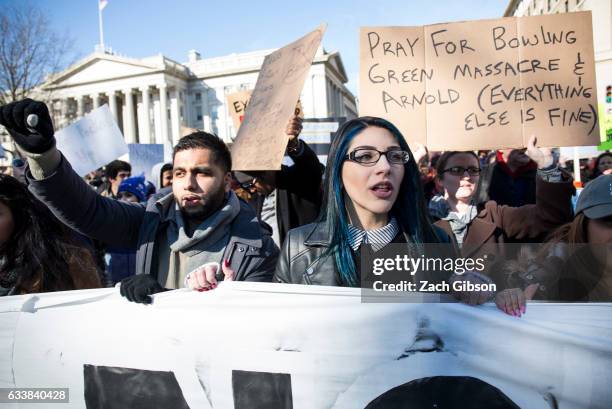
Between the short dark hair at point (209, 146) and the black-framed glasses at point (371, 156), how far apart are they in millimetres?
781

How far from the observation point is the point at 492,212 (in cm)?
269

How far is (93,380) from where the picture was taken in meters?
1.66

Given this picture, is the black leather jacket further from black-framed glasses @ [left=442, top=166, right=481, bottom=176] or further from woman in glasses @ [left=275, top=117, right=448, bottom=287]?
black-framed glasses @ [left=442, top=166, right=481, bottom=176]

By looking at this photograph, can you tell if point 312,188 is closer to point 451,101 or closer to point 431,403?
point 451,101

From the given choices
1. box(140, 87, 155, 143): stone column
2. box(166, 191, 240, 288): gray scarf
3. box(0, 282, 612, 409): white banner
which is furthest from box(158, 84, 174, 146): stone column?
box(0, 282, 612, 409): white banner

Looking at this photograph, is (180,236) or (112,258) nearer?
(180,236)

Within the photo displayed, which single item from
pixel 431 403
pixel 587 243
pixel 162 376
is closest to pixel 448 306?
pixel 431 403

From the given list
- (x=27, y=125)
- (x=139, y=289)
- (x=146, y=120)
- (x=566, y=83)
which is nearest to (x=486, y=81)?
(x=566, y=83)

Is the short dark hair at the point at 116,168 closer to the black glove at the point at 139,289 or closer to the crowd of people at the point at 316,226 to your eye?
the crowd of people at the point at 316,226

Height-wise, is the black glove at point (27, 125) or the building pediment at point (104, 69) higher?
the building pediment at point (104, 69)

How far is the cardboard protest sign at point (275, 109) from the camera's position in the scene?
2.43 m

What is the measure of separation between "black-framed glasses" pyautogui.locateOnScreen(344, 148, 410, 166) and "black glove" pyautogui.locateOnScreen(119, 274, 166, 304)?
0.85 meters

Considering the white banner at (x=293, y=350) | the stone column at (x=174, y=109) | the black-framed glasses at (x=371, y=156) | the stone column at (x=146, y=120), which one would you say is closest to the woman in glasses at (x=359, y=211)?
the black-framed glasses at (x=371, y=156)

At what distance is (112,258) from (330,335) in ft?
9.82
